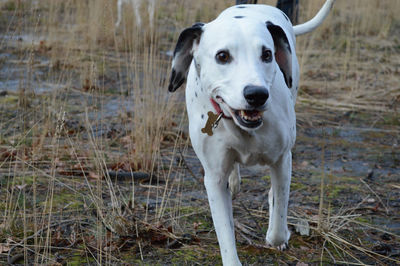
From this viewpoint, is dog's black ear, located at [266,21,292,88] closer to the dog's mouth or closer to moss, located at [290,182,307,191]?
the dog's mouth

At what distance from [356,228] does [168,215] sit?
122cm

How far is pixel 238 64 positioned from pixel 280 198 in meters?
0.96

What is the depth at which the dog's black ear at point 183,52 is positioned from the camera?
9.46 feet

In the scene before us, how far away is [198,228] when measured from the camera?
3.75m

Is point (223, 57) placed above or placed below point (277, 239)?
above

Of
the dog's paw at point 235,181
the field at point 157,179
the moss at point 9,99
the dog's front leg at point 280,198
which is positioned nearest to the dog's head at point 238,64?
the dog's front leg at point 280,198

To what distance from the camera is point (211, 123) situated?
9.34 ft

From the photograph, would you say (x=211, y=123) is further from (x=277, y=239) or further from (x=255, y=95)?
(x=277, y=239)

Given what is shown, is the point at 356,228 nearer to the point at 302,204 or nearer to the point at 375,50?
the point at 302,204


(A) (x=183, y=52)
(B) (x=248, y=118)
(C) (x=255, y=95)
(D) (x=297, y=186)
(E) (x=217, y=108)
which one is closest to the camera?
(C) (x=255, y=95)

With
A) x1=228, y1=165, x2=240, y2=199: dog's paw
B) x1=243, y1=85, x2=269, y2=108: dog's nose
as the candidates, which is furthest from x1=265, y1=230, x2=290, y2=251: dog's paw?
x1=243, y1=85, x2=269, y2=108: dog's nose

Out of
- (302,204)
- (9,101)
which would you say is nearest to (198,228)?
(302,204)

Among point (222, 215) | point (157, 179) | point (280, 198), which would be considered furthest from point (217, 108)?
point (157, 179)

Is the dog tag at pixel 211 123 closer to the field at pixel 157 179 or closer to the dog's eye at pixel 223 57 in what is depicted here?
the dog's eye at pixel 223 57
